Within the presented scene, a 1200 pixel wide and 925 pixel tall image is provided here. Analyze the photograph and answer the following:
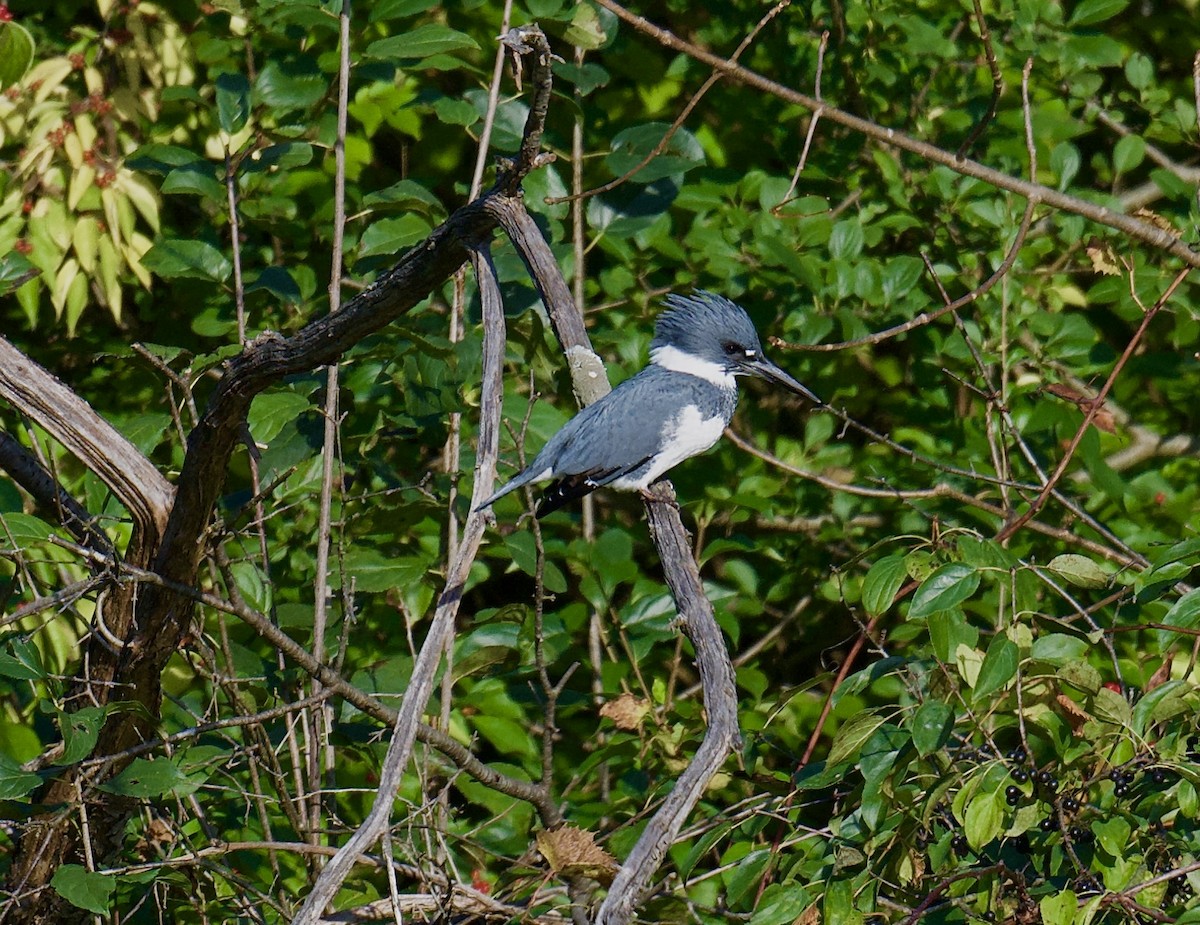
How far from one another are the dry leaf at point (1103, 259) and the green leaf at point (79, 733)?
202cm

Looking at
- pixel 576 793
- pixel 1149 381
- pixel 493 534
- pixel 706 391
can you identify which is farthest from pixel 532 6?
pixel 1149 381

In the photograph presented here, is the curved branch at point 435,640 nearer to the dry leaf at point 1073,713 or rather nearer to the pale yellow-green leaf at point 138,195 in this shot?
the dry leaf at point 1073,713

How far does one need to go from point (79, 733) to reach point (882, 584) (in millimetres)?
1268

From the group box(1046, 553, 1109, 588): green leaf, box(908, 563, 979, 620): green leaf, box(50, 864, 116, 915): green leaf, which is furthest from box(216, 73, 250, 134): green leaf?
box(1046, 553, 1109, 588): green leaf

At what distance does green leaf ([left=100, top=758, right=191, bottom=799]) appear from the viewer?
225 cm

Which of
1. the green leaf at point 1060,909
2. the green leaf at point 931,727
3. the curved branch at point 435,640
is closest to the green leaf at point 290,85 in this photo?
the curved branch at point 435,640

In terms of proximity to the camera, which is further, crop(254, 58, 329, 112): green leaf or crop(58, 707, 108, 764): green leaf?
crop(254, 58, 329, 112): green leaf

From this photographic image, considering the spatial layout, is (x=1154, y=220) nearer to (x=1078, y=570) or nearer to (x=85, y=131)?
(x=1078, y=570)

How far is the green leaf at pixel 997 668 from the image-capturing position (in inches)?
81.3

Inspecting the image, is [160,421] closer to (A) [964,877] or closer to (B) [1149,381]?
(A) [964,877]

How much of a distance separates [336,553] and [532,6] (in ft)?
4.11

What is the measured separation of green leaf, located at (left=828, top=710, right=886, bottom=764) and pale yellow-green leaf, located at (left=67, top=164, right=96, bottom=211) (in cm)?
217

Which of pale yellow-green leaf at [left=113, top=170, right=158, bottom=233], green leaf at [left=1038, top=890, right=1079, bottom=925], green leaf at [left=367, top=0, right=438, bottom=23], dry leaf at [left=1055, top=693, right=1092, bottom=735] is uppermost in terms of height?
green leaf at [left=367, top=0, right=438, bottom=23]

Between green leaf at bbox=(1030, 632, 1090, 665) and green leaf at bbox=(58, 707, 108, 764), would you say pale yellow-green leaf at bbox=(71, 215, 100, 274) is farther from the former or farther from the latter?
green leaf at bbox=(1030, 632, 1090, 665)
